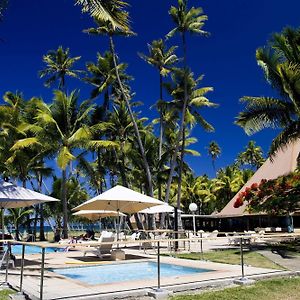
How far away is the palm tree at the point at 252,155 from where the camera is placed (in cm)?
6231

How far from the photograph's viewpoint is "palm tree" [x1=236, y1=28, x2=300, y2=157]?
16328 millimetres

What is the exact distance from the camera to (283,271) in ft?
31.6

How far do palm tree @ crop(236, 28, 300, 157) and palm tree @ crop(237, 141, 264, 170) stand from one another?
4610cm

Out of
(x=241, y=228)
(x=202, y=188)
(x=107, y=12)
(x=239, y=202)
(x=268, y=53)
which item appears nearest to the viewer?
(x=107, y=12)

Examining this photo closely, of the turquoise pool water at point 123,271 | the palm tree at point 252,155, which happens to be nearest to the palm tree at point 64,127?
the turquoise pool water at point 123,271

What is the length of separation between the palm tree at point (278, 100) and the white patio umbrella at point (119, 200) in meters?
5.77

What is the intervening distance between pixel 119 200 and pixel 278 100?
787cm

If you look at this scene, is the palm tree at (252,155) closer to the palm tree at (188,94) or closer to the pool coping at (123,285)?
the palm tree at (188,94)

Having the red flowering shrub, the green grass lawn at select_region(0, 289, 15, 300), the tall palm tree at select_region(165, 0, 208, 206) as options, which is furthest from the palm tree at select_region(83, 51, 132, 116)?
the green grass lawn at select_region(0, 289, 15, 300)

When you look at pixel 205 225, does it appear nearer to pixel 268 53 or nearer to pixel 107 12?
pixel 268 53

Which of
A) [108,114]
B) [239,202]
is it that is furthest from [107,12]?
[108,114]

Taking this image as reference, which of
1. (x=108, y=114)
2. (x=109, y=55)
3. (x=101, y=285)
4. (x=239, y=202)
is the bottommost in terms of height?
(x=101, y=285)

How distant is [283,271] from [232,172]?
1504 inches

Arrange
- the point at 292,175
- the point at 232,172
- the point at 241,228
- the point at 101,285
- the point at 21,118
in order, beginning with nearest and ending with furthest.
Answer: the point at 101,285 < the point at 292,175 < the point at 21,118 < the point at 241,228 < the point at 232,172
